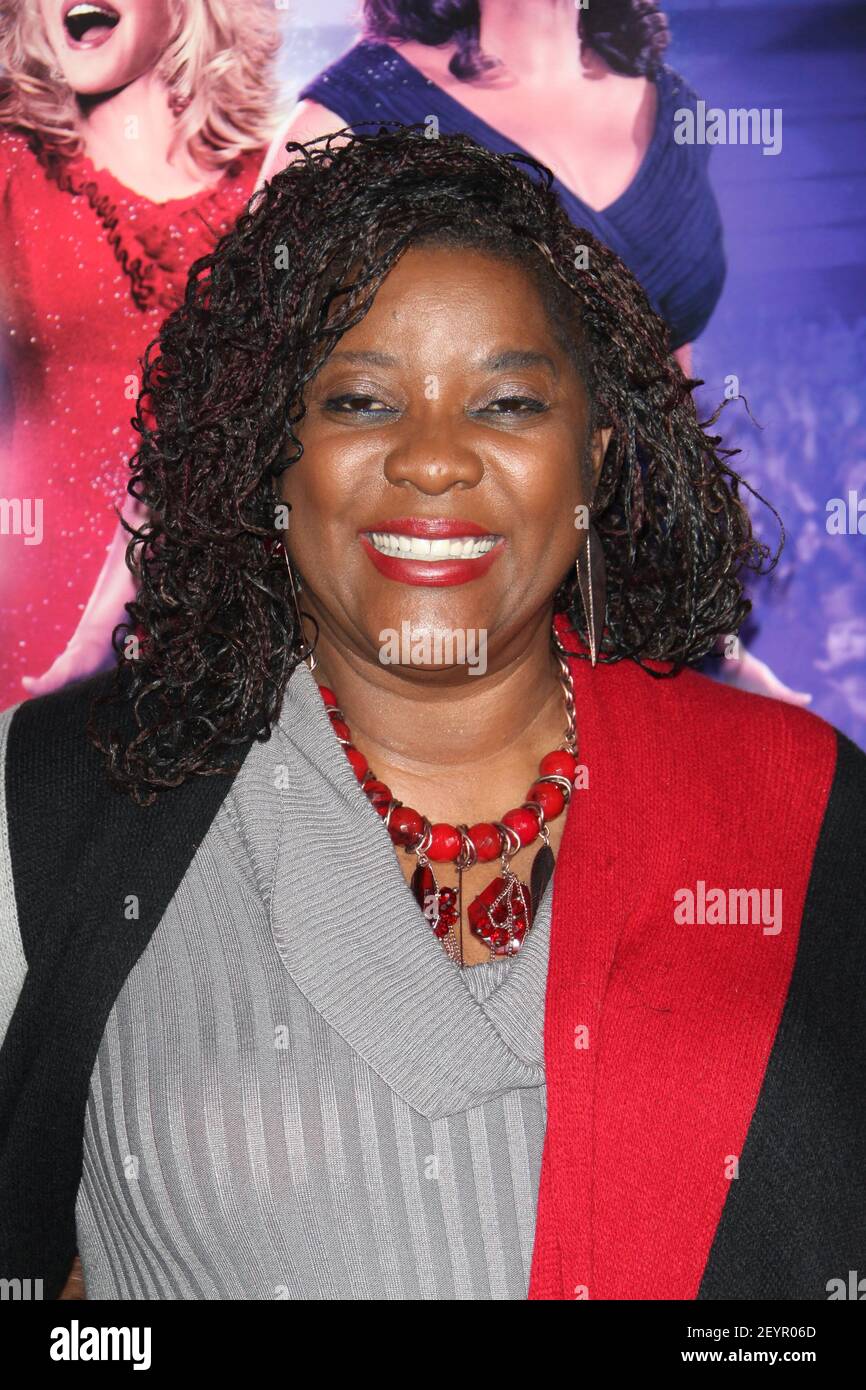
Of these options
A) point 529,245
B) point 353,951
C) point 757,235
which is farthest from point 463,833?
point 757,235

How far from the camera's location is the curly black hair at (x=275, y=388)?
181 centimetres

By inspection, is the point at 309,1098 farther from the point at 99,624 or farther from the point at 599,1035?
the point at 99,624

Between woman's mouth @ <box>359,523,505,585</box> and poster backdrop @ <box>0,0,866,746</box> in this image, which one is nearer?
woman's mouth @ <box>359,523,505,585</box>

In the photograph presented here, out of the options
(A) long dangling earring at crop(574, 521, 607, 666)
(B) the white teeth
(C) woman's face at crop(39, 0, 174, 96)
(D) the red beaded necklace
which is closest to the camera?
(B) the white teeth

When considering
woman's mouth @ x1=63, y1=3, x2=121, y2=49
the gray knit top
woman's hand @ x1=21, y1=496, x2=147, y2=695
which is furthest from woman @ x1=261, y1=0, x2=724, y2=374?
the gray knit top

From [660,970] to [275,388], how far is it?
2.46 feet

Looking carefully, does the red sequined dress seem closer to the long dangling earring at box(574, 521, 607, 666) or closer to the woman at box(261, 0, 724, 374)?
the woman at box(261, 0, 724, 374)

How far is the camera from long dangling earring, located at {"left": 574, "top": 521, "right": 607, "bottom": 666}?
1981 millimetres

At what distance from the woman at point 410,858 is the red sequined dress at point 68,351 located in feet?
1.50

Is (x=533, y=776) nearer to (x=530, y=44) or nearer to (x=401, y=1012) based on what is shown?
(x=401, y=1012)

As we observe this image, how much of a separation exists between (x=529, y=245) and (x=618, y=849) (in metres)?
0.67

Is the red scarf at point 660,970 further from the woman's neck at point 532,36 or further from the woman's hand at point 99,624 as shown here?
the woman's neck at point 532,36

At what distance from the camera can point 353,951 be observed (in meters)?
1.73

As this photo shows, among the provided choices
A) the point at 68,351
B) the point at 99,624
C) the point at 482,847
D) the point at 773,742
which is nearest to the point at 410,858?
the point at 482,847
